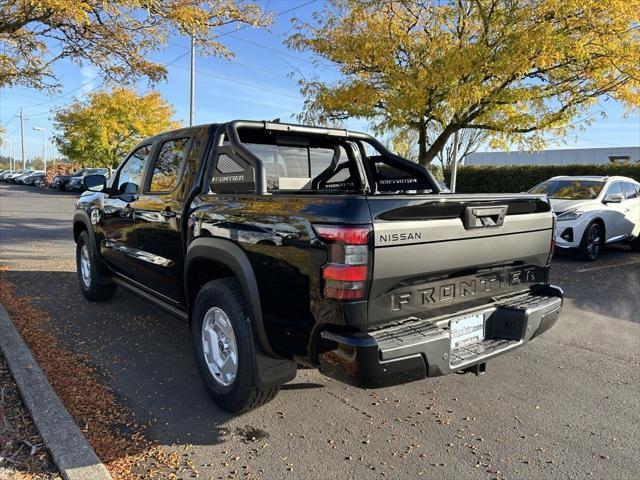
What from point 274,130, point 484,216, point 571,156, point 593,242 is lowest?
point 593,242

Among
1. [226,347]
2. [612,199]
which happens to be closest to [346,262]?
[226,347]

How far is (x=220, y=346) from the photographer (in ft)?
10.8

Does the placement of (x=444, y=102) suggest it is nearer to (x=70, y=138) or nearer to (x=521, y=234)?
(x=521, y=234)

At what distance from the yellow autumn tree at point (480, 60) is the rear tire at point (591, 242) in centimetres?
217

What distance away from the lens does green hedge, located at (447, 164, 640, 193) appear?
1691cm

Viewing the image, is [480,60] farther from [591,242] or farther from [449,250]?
[449,250]

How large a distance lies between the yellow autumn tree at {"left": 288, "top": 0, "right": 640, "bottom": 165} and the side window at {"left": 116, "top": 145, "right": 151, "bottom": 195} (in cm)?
553

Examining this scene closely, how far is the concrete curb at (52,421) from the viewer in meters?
2.53

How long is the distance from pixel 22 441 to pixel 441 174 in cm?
2554

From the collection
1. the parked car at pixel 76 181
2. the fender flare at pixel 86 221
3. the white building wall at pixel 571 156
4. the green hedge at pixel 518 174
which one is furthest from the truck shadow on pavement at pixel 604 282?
the parked car at pixel 76 181

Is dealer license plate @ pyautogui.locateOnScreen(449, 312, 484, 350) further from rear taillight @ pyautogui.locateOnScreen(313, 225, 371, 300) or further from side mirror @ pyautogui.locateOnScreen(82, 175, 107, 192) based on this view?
side mirror @ pyautogui.locateOnScreen(82, 175, 107, 192)

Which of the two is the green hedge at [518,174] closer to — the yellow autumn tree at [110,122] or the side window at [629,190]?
the side window at [629,190]

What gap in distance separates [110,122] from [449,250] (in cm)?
2942

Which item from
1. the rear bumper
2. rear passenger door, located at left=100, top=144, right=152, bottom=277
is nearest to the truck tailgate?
the rear bumper
